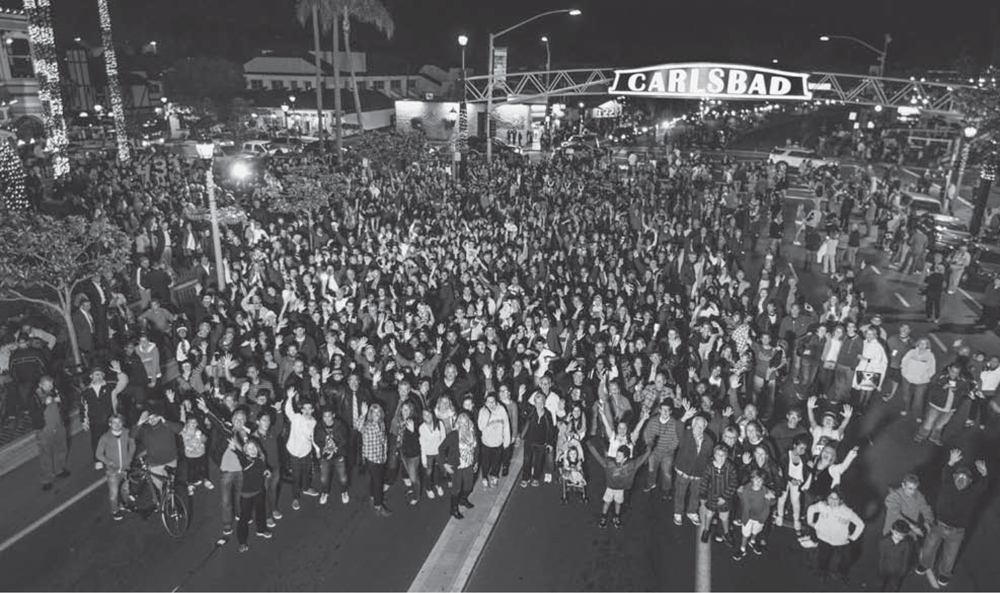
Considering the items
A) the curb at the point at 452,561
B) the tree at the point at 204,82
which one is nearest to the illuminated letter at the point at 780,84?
the curb at the point at 452,561

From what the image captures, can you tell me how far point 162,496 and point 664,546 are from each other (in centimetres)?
560

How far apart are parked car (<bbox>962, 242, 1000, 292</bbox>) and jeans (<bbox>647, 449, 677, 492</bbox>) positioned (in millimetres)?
12636

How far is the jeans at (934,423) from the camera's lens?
948 centimetres

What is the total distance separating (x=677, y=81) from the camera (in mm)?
23484

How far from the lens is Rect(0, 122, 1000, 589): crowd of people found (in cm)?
739

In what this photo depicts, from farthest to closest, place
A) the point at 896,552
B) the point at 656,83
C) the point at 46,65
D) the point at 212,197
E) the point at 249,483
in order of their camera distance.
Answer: the point at 46,65 < the point at 656,83 < the point at 212,197 < the point at 249,483 < the point at 896,552

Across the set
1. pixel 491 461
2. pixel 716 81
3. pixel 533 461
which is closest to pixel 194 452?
pixel 491 461

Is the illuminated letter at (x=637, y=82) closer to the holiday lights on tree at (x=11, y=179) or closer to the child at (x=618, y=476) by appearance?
the holiday lights on tree at (x=11, y=179)

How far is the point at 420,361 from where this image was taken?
9.64 meters

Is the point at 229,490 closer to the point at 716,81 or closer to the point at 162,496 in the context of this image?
the point at 162,496

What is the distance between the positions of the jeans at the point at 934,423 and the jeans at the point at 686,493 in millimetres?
4107

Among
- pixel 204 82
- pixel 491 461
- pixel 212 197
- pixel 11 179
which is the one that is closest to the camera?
pixel 491 461

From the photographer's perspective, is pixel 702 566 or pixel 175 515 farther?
pixel 175 515

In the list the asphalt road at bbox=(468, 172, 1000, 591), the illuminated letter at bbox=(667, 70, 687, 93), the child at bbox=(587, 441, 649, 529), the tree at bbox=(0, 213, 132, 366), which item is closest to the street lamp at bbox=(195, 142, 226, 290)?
the tree at bbox=(0, 213, 132, 366)
